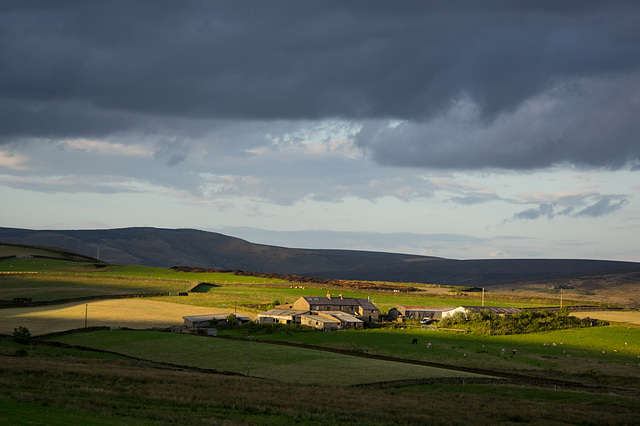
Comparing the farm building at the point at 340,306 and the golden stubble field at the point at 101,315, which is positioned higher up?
the farm building at the point at 340,306

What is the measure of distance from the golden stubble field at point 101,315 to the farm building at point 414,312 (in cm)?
3017

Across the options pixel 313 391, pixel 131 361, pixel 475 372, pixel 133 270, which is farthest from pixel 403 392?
pixel 133 270

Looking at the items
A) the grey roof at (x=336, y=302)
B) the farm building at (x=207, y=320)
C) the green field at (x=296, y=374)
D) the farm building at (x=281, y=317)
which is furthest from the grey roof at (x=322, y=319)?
the farm building at (x=207, y=320)

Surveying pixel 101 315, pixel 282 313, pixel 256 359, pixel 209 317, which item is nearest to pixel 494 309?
pixel 282 313

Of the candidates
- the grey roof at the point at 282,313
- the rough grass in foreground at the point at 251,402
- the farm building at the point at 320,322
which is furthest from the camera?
the grey roof at the point at 282,313

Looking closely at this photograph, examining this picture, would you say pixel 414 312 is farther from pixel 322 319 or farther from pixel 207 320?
pixel 207 320

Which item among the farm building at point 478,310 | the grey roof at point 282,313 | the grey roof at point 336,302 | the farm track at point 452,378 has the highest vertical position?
the grey roof at point 336,302

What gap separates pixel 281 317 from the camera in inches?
4122

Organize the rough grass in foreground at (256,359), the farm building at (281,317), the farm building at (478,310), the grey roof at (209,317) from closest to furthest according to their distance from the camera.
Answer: the rough grass in foreground at (256,359) < the grey roof at (209,317) < the farm building at (281,317) < the farm building at (478,310)

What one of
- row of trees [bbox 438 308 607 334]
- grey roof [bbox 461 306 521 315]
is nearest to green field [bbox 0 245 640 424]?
row of trees [bbox 438 308 607 334]

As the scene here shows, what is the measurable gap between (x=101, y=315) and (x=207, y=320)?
18.5 metres

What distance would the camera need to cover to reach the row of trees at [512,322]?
309ft

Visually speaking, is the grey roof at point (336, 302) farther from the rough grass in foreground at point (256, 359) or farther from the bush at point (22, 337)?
the bush at point (22, 337)

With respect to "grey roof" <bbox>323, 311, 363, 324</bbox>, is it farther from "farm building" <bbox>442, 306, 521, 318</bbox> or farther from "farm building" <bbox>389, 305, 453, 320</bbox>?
"farm building" <bbox>442, 306, 521, 318</bbox>
